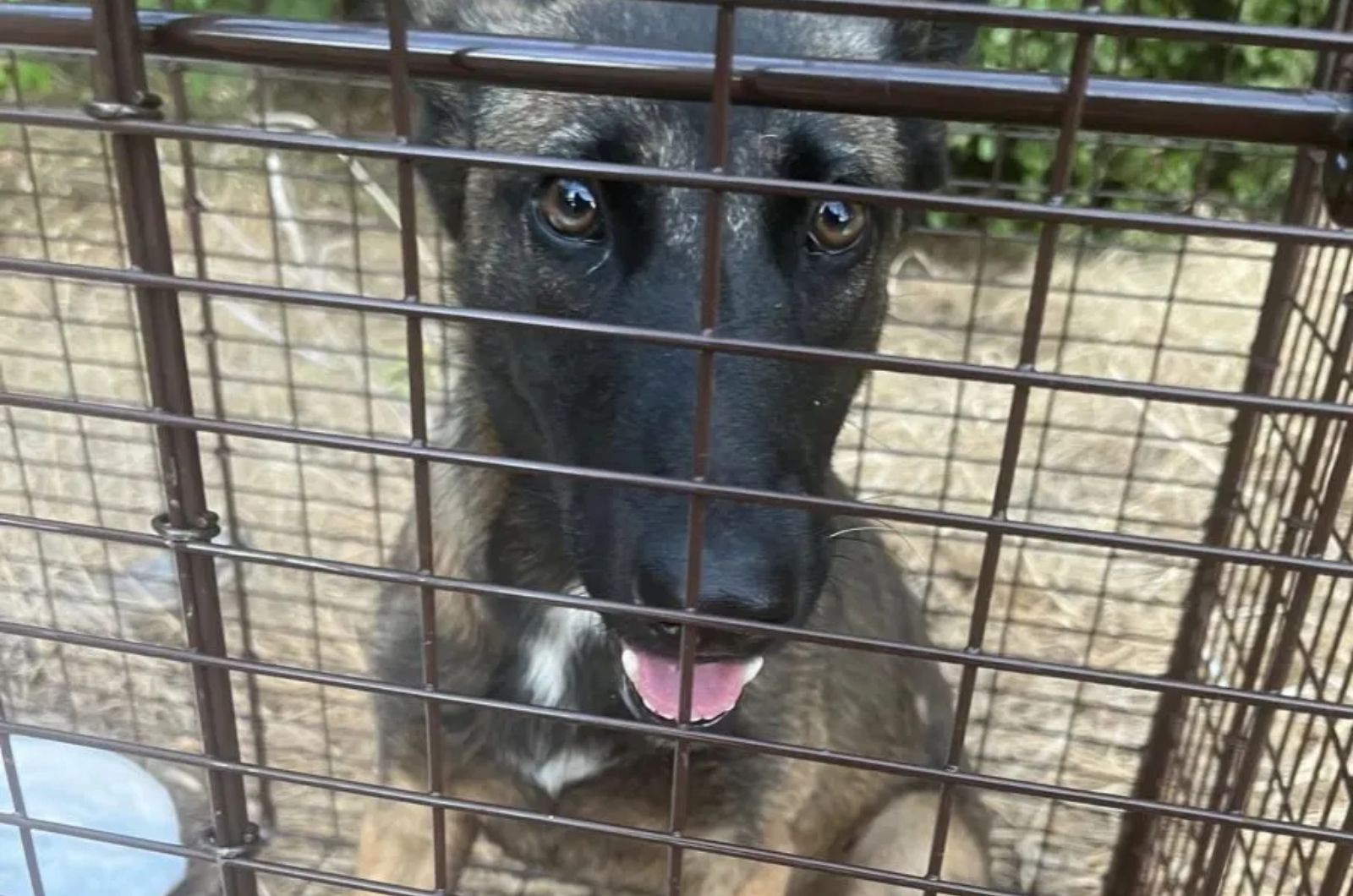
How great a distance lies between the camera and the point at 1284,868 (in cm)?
146

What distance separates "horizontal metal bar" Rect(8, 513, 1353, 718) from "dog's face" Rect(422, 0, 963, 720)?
0.07 metres

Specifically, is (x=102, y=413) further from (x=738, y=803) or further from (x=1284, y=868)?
(x=1284, y=868)

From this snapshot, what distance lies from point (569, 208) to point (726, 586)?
0.49 m

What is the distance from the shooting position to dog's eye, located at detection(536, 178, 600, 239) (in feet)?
4.15

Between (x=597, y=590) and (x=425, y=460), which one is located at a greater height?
(x=425, y=460)

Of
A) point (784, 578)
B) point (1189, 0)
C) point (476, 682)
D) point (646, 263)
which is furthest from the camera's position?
point (1189, 0)

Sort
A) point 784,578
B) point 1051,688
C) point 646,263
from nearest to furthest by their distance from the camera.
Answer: point 784,578
point 646,263
point 1051,688

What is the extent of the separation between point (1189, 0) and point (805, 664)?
88.0 inches

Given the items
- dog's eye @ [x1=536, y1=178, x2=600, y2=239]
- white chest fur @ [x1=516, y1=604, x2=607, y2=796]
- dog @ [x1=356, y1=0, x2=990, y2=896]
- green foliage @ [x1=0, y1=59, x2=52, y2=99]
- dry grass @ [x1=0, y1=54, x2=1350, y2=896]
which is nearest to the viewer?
dog @ [x1=356, y1=0, x2=990, y2=896]

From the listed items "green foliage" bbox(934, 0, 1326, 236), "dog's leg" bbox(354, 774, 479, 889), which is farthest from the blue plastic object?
"green foliage" bbox(934, 0, 1326, 236)

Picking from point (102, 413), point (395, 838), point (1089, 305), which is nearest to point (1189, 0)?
point (1089, 305)

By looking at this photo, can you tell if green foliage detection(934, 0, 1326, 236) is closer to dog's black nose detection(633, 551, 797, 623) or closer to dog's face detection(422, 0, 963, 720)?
dog's face detection(422, 0, 963, 720)

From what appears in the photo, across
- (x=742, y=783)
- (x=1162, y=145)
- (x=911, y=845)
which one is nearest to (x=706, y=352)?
(x=742, y=783)

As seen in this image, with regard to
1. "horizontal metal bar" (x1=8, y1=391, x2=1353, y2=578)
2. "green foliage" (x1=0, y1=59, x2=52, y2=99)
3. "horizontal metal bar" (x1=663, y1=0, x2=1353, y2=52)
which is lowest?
"green foliage" (x1=0, y1=59, x2=52, y2=99)
